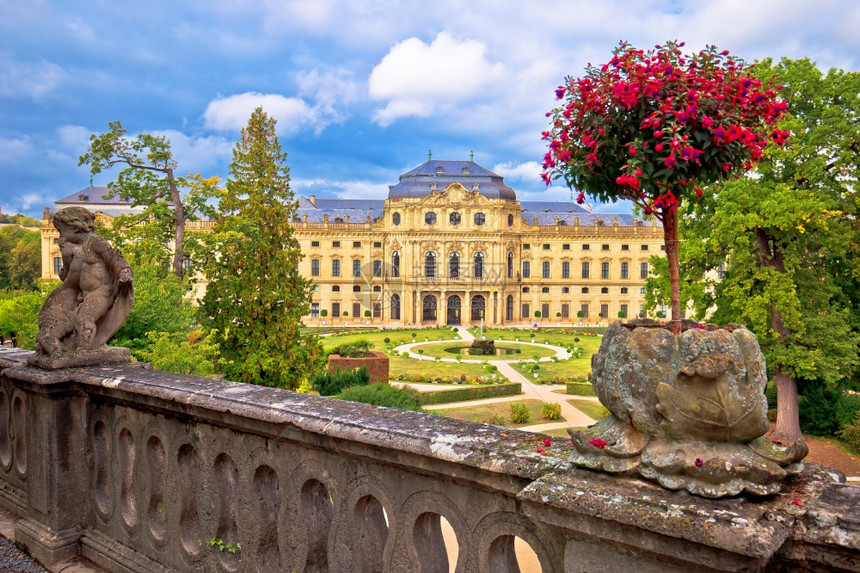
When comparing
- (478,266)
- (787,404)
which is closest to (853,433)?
(787,404)

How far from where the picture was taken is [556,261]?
200ft

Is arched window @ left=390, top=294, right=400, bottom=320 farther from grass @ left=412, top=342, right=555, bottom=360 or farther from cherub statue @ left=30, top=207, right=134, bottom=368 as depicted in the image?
cherub statue @ left=30, top=207, right=134, bottom=368

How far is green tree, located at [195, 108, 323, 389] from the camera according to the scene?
15.7 metres

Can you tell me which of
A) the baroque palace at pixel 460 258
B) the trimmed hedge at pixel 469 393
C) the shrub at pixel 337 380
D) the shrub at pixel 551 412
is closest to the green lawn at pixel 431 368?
the trimmed hedge at pixel 469 393

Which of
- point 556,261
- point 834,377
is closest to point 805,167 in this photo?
point 834,377

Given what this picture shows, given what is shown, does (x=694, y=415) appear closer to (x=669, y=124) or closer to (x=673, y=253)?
(x=673, y=253)

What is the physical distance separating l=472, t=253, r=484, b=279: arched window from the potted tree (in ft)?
184

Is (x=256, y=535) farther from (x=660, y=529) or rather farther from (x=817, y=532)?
(x=817, y=532)

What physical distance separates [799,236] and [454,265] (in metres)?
43.0

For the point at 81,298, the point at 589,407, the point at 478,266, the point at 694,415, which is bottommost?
the point at 589,407

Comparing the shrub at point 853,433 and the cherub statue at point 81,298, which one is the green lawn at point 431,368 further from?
the cherub statue at point 81,298

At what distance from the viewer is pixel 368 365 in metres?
22.4

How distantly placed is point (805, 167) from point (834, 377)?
5875 mm

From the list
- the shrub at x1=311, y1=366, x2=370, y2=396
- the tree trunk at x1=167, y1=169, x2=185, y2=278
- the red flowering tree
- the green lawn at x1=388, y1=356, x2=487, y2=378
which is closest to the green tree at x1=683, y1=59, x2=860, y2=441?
the shrub at x1=311, y1=366, x2=370, y2=396
